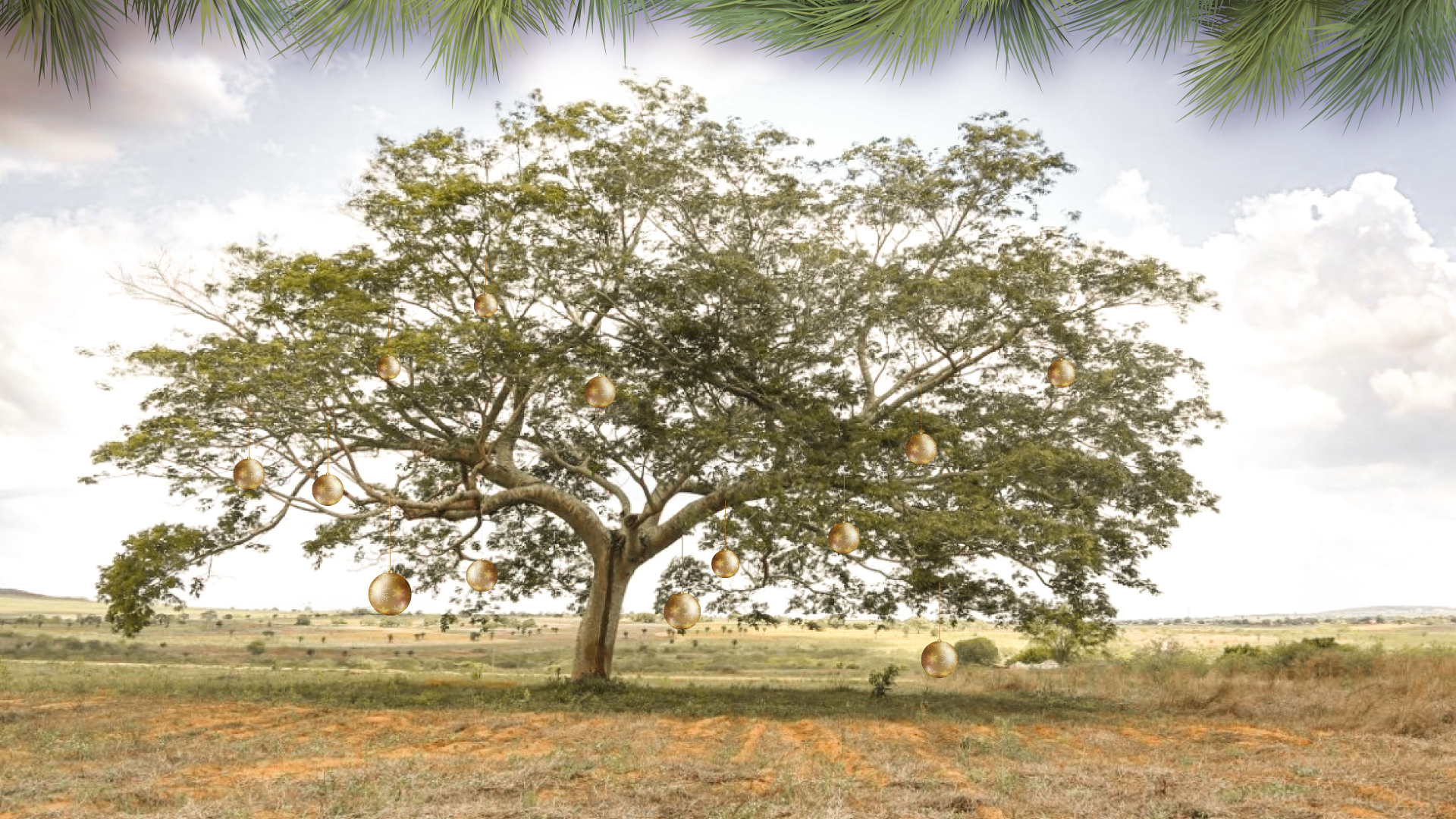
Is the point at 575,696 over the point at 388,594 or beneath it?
beneath

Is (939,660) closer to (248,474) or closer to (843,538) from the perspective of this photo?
(843,538)

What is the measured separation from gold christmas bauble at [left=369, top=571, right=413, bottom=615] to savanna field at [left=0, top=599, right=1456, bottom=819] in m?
1.07

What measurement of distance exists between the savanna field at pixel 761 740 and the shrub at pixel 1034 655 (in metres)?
2.61

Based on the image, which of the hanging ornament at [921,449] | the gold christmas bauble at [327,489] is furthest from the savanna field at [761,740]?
the hanging ornament at [921,449]

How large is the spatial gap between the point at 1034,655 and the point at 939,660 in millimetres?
14286

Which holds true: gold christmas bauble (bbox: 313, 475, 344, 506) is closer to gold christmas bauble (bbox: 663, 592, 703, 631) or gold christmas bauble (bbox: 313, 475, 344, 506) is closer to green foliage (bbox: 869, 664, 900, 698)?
gold christmas bauble (bbox: 663, 592, 703, 631)

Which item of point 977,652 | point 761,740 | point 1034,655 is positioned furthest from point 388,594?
point 977,652

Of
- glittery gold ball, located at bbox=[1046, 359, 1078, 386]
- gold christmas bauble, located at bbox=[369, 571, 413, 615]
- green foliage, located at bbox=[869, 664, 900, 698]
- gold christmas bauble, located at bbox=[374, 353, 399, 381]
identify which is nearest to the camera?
gold christmas bauble, located at bbox=[369, 571, 413, 615]

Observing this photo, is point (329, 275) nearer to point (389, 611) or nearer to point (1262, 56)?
point (389, 611)

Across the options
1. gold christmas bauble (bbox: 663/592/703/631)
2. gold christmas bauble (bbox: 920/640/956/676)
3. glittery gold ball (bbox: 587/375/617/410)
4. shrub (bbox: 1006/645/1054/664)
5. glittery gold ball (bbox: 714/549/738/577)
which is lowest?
shrub (bbox: 1006/645/1054/664)

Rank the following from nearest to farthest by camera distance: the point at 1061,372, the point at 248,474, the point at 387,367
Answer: the point at 248,474 < the point at 1061,372 < the point at 387,367

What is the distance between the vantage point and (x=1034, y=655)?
67.0ft

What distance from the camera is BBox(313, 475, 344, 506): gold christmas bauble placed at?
28.0 ft

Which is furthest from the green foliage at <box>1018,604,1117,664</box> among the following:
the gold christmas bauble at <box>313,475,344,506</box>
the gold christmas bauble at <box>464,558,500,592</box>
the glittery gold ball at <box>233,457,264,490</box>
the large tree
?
the glittery gold ball at <box>233,457,264,490</box>
